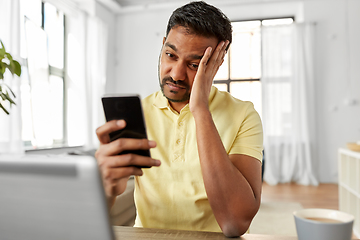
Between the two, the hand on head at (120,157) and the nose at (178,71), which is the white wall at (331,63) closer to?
the nose at (178,71)

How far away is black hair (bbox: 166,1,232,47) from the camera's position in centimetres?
107

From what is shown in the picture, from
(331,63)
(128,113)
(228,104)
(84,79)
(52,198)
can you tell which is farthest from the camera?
(331,63)

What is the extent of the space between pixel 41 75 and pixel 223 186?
12.7 feet

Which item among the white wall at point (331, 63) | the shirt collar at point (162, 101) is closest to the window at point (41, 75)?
the white wall at point (331, 63)

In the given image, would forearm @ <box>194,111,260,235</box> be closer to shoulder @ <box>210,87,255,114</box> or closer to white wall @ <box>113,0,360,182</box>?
shoulder @ <box>210,87,255,114</box>

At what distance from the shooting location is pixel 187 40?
1.07m

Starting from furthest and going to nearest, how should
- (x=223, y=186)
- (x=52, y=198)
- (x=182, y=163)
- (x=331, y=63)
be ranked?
(x=331, y=63)
(x=182, y=163)
(x=223, y=186)
(x=52, y=198)

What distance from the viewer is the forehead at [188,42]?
1.07m

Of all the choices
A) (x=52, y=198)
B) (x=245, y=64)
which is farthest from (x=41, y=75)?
(x=52, y=198)

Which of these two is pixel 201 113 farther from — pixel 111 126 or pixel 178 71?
pixel 111 126

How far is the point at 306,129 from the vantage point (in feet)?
16.9

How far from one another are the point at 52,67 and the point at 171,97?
4.02 m

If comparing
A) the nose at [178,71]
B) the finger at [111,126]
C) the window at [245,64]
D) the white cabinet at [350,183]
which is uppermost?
the window at [245,64]

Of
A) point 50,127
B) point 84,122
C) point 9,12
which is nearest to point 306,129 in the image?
point 84,122
